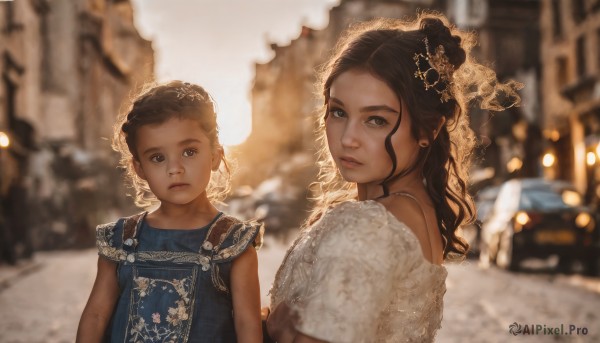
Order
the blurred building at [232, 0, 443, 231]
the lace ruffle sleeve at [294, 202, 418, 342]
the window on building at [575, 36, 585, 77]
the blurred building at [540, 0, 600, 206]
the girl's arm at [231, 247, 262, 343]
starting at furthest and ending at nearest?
the blurred building at [232, 0, 443, 231] < the window on building at [575, 36, 585, 77] < the blurred building at [540, 0, 600, 206] < the girl's arm at [231, 247, 262, 343] < the lace ruffle sleeve at [294, 202, 418, 342]

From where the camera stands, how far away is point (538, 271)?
16203 mm

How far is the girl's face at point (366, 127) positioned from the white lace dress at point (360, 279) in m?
0.18

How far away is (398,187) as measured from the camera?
2.66 meters

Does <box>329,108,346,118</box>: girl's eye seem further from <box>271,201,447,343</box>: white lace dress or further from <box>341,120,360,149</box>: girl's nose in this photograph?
<box>271,201,447,343</box>: white lace dress

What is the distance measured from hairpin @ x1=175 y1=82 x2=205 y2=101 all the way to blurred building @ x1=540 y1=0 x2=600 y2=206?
73.3ft

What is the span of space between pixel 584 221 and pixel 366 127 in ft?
44.2

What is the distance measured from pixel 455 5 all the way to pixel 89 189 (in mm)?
23195

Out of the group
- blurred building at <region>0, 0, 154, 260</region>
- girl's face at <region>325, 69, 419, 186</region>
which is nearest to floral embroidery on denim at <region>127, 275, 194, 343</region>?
girl's face at <region>325, 69, 419, 186</region>

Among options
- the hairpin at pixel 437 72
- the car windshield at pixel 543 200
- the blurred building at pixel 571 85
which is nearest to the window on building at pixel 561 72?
the blurred building at pixel 571 85

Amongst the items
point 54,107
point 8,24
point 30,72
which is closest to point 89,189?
point 54,107

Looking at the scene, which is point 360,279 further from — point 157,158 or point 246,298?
point 157,158

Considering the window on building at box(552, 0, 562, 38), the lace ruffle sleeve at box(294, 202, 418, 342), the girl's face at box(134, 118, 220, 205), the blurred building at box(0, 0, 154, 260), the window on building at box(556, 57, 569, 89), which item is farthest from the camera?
the window on building at box(556, 57, 569, 89)

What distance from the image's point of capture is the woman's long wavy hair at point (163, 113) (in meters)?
2.98

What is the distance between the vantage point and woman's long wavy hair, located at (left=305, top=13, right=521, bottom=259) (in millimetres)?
2559
